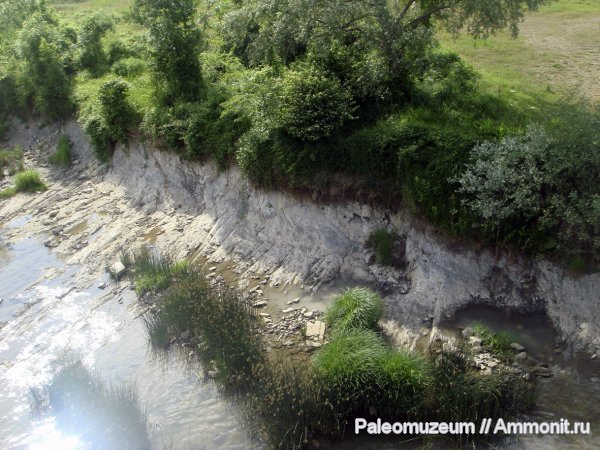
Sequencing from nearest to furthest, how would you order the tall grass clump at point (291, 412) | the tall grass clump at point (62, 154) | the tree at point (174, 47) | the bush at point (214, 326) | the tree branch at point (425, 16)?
the tall grass clump at point (291, 412), the bush at point (214, 326), the tree branch at point (425, 16), the tree at point (174, 47), the tall grass clump at point (62, 154)

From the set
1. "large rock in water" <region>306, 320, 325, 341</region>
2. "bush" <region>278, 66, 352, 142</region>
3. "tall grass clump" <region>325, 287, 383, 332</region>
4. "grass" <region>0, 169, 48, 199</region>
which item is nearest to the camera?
"tall grass clump" <region>325, 287, 383, 332</region>

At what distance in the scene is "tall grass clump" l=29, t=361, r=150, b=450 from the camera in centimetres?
1036

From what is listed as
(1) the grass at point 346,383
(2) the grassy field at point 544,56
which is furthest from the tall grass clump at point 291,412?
(2) the grassy field at point 544,56

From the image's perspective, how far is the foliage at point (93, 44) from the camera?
27.2m

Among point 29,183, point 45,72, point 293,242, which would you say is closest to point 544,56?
point 293,242

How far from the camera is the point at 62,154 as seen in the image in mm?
24672

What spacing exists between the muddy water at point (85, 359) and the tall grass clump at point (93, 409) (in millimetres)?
250

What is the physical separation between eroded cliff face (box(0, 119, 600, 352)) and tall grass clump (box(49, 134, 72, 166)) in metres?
1.32

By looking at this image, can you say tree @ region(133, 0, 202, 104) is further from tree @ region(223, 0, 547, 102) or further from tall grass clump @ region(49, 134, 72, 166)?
tall grass clump @ region(49, 134, 72, 166)

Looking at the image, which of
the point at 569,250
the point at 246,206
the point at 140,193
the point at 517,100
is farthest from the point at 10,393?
the point at 517,100

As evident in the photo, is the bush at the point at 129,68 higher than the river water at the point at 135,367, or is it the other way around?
the bush at the point at 129,68

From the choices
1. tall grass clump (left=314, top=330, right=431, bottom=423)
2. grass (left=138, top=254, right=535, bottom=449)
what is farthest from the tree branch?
tall grass clump (left=314, top=330, right=431, bottom=423)

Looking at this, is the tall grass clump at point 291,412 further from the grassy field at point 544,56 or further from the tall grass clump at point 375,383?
the grassy field at point 544,56

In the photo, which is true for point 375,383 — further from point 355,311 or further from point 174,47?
point 174,47
